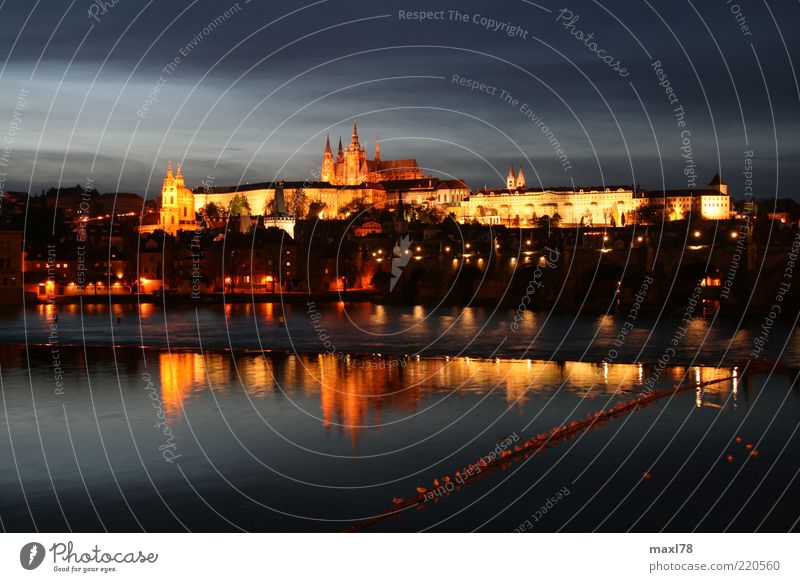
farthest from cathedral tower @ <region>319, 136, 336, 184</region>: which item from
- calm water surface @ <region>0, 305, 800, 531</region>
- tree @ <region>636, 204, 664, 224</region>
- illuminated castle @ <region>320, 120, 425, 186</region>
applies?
calm water surface @ <region>0, 305, 800, 531</region>

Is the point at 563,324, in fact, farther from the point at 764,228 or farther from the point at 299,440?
the point at 764,228

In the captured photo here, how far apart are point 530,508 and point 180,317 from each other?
27802 mm

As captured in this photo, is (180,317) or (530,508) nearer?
(530,508)

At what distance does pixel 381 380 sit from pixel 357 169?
3242 inches

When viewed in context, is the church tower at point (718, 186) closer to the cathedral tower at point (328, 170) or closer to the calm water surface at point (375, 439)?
the cathedral tower at point (328, 170)

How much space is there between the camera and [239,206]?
8662cm

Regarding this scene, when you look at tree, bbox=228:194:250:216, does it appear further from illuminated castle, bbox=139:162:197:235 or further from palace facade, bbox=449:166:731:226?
palace facade, bbox=449:166:731:226

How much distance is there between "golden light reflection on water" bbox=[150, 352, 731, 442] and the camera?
50.4ft

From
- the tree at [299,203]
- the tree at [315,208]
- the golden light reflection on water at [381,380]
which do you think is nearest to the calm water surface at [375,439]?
the golden light reflection on water at [381,380]

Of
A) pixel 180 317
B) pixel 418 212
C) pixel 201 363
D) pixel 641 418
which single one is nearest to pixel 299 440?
pixel 641 418

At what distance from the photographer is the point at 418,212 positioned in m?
78.9

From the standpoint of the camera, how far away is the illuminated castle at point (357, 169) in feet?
329

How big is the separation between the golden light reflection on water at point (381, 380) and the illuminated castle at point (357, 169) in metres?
76.8

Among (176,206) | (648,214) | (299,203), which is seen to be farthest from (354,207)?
(648,214)
